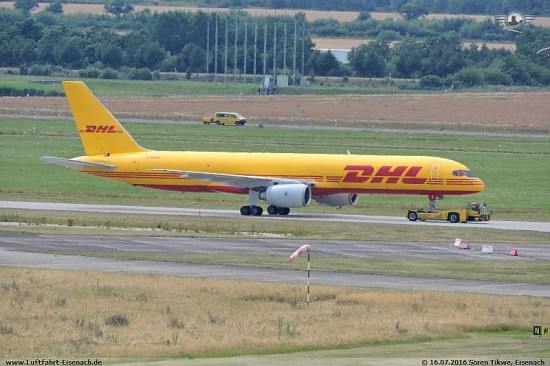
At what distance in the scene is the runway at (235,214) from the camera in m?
63.3

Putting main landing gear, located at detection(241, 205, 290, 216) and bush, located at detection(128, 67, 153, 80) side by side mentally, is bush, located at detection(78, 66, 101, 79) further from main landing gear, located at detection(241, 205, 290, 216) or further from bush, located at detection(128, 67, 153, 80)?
main landing gear, located at detection(241, 205, 290, 216)

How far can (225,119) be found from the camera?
134375 millimetres

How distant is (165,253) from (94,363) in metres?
22.4

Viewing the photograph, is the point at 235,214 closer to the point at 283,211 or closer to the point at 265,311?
the point at 283,211

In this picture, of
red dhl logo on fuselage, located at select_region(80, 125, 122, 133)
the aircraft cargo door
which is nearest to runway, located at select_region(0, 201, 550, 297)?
the aircraft cargo door

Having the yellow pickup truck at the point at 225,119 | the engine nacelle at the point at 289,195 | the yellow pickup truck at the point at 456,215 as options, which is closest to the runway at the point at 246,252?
the yellow pickup truck at the point at 456,215

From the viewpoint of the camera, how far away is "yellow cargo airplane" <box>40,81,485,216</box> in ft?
217

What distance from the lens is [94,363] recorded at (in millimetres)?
26234

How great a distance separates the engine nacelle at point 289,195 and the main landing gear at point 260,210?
999 mm

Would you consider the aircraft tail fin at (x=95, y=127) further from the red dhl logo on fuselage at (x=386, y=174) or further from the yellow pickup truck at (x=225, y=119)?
the yellow pickup truck at (x=225, y=119)

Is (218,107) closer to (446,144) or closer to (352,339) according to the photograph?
(446,144)

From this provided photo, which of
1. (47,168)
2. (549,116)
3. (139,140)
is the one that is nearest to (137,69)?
(549,116)

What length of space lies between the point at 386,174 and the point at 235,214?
27.4ft

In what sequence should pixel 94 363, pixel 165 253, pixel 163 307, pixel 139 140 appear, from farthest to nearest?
pixel 139 140 < pixel 165 253 < pixel 163 307 < pixel 94 363
